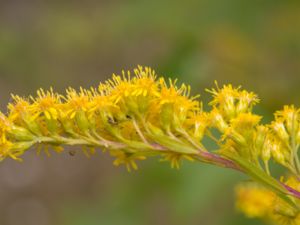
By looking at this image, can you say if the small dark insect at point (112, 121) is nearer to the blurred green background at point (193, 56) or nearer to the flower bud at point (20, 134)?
the flower bud at point (20, 134)

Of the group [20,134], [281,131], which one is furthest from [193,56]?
[20,134]

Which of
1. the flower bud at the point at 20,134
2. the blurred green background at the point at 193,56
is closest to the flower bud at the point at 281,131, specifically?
the flower bud at the point at 20,134

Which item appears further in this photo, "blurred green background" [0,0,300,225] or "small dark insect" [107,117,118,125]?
"blurred green background" [0,0,300,225]

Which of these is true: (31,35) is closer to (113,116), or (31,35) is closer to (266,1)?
(266,1)

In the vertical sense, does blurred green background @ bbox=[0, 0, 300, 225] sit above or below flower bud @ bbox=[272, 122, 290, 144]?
above

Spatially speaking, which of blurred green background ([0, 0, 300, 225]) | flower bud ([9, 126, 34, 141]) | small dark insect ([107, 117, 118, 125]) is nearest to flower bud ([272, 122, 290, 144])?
small dark insect ([107, 117, 118, 125])

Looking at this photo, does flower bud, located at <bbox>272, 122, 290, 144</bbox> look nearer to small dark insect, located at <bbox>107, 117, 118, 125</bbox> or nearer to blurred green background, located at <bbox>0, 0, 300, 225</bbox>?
small dark insect, located at <bbox>107, 117, 118, 125</bbox>

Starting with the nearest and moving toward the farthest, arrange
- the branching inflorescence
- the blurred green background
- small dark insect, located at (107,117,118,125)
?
the branching inflorescence
small dark insect, located at (107,117,118,125)
the blurred green background

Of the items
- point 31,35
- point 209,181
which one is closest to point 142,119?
point 209,181

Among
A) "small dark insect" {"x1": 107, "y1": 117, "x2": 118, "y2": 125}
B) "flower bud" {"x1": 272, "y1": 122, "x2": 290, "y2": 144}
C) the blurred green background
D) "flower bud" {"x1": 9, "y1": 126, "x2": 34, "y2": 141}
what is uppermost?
the blurred green background
